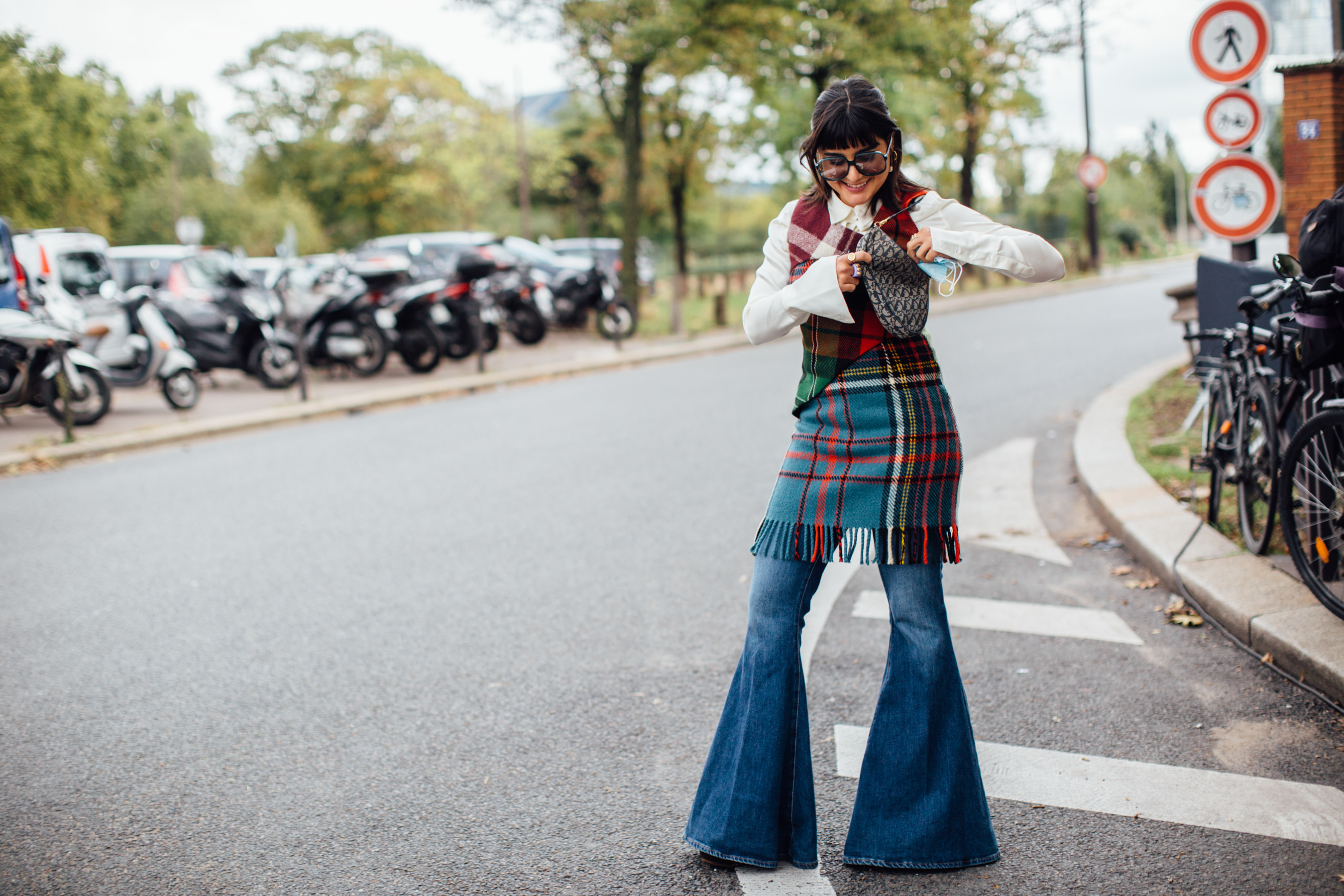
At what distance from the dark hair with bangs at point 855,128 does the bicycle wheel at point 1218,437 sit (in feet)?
10.5

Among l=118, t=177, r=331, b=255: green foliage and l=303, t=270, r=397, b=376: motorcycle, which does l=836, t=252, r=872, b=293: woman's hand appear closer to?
l=303, t=270, r=397, b=376: motorcycle

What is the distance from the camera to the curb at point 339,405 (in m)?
10.8

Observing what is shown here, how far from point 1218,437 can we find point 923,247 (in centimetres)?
343

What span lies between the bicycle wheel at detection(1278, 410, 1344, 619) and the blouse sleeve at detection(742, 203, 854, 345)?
225cm

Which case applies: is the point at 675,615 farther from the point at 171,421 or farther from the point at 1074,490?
the point at 171,421

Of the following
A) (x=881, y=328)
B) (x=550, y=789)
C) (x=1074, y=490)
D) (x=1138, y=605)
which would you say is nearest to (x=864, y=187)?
(x=881, y=328)

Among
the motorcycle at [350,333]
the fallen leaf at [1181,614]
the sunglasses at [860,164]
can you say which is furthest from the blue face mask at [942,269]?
the motorcycle at [350,333]

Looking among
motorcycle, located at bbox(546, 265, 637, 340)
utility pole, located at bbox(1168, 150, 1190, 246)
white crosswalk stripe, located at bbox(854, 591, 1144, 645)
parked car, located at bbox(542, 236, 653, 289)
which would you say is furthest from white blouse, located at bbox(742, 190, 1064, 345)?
utility pole, located at bbox(1168, 150, 1190, 246)

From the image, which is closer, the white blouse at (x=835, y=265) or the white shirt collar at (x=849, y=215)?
the white blouse at (x=835, y=265)

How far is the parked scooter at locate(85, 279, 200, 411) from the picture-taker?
43.2ft

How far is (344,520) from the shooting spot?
→ 280 inches

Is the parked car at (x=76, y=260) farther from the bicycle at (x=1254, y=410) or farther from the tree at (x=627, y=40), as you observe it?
the bicycle at (x=1254, y=410)

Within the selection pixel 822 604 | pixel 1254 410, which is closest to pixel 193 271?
pixel 822 604

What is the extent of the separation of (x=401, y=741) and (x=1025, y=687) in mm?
2139
